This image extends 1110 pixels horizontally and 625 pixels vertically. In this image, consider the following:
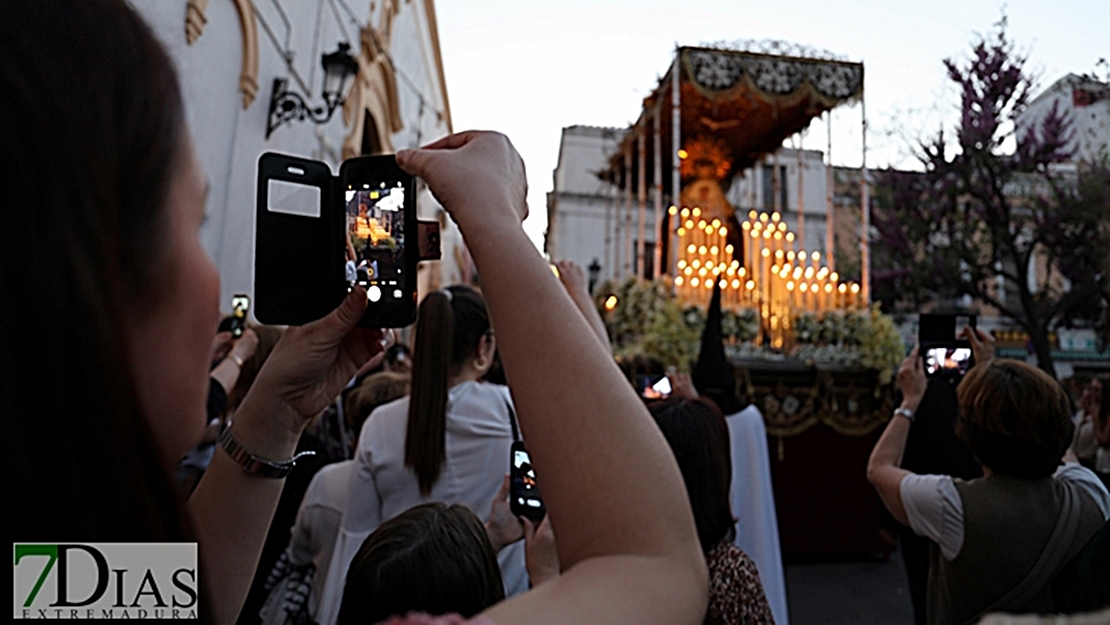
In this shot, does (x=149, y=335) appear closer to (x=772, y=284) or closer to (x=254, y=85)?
(x=254, y=85)

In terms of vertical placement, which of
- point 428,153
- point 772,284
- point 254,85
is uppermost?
point 254,85

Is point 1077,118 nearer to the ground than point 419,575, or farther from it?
farther from it

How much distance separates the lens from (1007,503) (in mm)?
2326

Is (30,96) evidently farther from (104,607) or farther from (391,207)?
(391,207)

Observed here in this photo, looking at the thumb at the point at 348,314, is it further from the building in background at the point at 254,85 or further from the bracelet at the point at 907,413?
the bracelet at the point at 907,413

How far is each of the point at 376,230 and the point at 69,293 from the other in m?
0.73

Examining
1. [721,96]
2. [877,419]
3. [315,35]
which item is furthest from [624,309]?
[315,35]

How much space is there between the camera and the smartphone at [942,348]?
3160 mm

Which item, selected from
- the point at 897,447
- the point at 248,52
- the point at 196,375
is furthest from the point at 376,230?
the point at 248,52

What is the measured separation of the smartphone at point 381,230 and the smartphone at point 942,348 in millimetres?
2603

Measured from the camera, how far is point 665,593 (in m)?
0.67

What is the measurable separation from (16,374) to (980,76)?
1406 centimetres

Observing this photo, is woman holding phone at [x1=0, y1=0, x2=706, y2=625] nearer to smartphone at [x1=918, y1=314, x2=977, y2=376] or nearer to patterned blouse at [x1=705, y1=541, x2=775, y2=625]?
patterned blouse at [x1=705, y1=541, x2=775, y2=625]

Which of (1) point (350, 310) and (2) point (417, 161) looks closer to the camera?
(2) point (417, 161)
